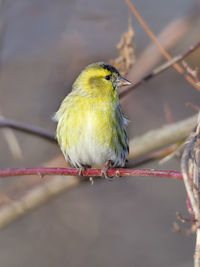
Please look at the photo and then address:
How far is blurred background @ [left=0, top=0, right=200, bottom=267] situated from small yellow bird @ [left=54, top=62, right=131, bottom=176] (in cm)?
144

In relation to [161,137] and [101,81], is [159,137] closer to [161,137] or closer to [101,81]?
[161,137]

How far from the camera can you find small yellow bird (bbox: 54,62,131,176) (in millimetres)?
2834

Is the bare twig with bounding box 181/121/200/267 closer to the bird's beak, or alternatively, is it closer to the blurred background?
the bird's beak

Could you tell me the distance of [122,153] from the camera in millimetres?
2994

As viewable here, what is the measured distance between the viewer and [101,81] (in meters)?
2.98

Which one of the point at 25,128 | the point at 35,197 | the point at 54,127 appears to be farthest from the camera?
the point at 54,127

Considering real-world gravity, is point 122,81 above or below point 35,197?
above

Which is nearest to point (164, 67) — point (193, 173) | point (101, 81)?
point (101, 81)

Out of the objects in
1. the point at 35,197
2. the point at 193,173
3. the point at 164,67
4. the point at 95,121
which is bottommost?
the point at 35,197

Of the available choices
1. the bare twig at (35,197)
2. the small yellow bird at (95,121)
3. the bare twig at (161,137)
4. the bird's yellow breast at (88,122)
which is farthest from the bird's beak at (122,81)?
the bare twig at (35,197)

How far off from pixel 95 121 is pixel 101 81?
316 millimetres

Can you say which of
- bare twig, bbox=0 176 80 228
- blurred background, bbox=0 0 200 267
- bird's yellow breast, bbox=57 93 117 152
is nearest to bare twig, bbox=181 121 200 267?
bird's yellow breast, bbox=57 93 117 152

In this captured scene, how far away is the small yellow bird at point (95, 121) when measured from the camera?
9.30 ft

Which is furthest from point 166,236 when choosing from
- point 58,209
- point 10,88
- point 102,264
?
point 10,88
